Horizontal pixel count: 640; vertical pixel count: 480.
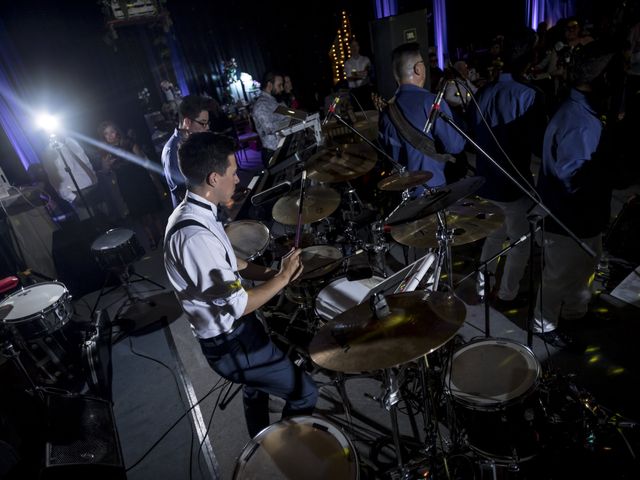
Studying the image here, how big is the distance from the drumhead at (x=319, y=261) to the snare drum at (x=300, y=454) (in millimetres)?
1243

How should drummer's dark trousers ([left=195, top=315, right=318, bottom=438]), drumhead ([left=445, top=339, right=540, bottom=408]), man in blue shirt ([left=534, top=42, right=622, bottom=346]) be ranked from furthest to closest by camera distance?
man in blue shirt ([left=534, top=42, right=622, bottom=346]) < drummer's dark trousers ([left=195, top=315, right=318, bottom=438]) < drumhead ([left=445, top=339, right=540, bottom=408])

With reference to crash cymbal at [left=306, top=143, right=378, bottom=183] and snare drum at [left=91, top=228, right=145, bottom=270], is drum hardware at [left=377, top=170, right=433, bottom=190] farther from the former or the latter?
snare drum at [left=91, top=228, right=145, bottom=270]

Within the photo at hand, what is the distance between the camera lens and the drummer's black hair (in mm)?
2045

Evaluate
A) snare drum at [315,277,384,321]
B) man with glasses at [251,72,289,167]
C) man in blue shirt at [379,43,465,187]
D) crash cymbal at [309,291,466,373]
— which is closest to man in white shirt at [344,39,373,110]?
man with glasses at [251,72,289,167]

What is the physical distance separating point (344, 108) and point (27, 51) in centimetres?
742

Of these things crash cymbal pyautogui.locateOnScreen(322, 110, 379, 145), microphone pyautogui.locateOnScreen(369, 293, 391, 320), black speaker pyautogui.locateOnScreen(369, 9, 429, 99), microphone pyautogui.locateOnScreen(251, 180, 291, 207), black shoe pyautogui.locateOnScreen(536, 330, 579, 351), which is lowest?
black shoe pyautogui.locateOnScreen(536, 330, 579, 351)

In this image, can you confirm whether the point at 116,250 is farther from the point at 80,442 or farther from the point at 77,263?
the point at 80,442

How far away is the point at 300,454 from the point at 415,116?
2.82 m

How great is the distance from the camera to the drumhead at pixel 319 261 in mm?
3006

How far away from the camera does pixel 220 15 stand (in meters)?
12.6

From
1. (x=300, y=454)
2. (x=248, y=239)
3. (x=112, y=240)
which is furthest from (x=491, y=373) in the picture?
(x=112, y=240)

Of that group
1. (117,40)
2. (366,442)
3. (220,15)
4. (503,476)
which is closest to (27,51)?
(117,40)

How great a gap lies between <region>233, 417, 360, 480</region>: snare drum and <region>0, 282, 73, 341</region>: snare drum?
262 cm

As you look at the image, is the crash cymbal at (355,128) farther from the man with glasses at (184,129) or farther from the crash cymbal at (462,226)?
the crash cymbal at (462,226)
